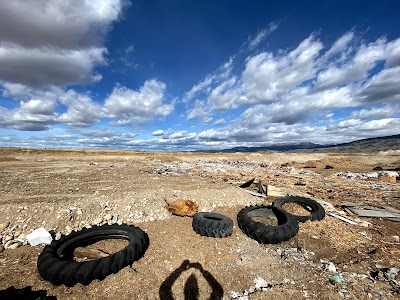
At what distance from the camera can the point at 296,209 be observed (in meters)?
8.53

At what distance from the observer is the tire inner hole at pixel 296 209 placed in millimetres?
8273

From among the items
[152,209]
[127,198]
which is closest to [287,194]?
[152,209]

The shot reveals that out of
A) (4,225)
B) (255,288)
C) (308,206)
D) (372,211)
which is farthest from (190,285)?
(372,211)

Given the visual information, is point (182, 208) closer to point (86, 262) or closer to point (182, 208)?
point (182, 208)

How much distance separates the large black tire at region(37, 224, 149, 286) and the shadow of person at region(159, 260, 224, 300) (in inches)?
38.7

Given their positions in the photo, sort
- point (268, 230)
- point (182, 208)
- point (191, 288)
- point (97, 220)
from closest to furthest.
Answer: point (191, 288)
point (268, 230)
point (97, 220)
point (182, 208)

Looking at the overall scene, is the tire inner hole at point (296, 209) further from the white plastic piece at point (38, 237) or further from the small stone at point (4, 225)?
the small stone at point (4, 225)

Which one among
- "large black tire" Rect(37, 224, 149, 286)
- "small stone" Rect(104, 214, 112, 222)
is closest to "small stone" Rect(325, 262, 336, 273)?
"large black tire" Rect(37, 224, 149, 286)

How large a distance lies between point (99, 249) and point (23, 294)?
1.71 metres

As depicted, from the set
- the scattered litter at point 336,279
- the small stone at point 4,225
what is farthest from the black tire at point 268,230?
the small stone at point 4,225

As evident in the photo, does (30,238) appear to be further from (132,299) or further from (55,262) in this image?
(132,299)

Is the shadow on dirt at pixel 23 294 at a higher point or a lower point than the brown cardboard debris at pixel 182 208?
lower

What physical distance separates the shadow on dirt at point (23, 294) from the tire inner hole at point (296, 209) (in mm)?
7710

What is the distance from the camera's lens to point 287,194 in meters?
9.85
